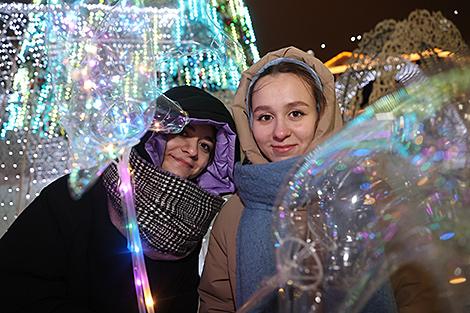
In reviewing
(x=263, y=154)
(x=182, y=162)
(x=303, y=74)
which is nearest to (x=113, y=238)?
(x=182, y=162)

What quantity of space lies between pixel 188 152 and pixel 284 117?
1.37 feet

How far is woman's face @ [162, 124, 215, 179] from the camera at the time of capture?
192cm

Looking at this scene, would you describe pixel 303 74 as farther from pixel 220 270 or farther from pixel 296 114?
pixel 220 270

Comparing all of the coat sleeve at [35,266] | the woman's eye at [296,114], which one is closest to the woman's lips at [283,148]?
the woman's eye at [296,114]

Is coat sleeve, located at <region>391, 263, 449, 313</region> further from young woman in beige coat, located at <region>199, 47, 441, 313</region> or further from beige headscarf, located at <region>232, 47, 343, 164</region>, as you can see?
beige headscarf, located at <region>232, 47, 343, 164</region>

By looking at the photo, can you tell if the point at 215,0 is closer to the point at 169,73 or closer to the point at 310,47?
→ the point at 169,73

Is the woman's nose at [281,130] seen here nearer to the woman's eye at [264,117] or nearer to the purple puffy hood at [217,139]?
the woman's eye at [264,117]

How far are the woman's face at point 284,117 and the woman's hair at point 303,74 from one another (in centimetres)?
2

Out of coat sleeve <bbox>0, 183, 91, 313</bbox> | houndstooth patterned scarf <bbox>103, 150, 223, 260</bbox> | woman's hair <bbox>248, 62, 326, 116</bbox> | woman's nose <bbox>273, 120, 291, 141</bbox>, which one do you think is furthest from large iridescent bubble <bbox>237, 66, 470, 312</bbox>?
coat sleeve <bbox>0, 183, 91, 313</bbox>

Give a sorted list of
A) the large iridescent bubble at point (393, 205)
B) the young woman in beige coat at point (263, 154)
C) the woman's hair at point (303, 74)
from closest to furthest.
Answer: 1. the large iridescent bubble at point (393, 205)
2. the young woman in beige coat at point (263, 154)
3. the woman's hair at point (303, 74)

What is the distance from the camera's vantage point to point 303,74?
5.85 feet

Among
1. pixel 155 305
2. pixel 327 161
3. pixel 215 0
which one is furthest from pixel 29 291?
pixel 215 0

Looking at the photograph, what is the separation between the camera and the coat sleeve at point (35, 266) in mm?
1689

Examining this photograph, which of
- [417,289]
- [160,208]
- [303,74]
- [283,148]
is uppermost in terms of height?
[303,74]
